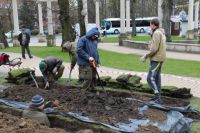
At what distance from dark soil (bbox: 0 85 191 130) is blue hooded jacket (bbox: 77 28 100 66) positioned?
2.55 feet

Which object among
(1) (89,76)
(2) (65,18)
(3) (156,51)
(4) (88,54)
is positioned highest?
(2) (65,18)

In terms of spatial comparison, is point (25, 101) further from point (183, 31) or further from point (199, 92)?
point (183, 31)

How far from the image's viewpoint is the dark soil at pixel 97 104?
6.76 m

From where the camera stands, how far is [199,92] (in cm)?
1000

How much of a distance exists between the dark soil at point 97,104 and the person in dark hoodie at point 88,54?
0.51m

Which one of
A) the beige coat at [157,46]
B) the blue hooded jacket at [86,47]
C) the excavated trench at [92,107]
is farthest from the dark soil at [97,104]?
the beige coat at [157,46]

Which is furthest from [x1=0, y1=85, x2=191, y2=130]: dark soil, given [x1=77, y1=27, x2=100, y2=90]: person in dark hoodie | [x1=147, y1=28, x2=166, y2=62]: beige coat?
[x1=147, y1=28, x2=166, y2=62]: beige coat

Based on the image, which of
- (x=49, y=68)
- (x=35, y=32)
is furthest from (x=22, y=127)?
(x=35, y=32)

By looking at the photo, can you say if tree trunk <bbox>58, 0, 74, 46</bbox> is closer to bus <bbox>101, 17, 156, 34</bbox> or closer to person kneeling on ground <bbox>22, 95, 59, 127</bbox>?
person kneeling on ground <bbox>22, 95, 59, 127</bbox>

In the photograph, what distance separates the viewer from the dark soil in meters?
6.76

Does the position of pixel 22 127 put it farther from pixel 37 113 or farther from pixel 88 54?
pixel 88 54

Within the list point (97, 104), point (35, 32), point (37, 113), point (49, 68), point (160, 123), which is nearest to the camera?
point (160, 123)

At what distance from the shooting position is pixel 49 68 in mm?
9719

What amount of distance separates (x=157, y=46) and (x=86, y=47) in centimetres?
184
